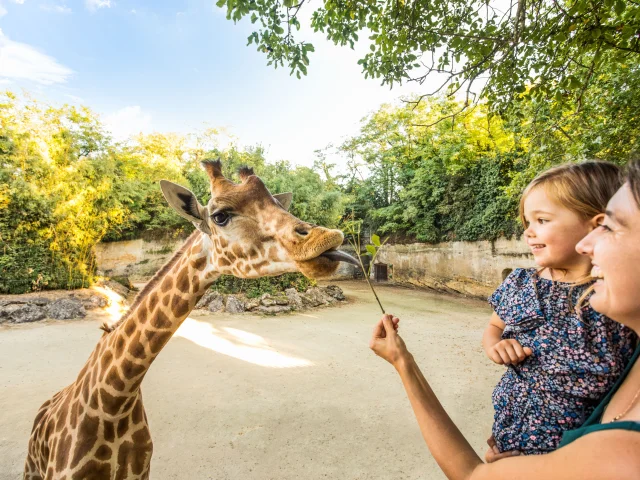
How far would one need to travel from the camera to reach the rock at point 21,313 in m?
7.30

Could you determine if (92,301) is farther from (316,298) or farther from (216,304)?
(316,298)

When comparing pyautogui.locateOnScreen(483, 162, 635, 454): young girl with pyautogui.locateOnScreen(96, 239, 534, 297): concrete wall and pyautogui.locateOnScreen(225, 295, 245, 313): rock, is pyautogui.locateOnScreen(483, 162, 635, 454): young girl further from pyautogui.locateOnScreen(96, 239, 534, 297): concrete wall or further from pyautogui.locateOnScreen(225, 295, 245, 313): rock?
pyautogui.locateOnScreen(96, 239, 534, 297): concrete wall

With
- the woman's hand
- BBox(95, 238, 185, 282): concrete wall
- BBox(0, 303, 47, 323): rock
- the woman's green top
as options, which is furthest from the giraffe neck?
BBox(95, 238, 185, 282): concrete wall

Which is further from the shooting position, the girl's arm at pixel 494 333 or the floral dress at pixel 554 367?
the girl's arm at pixel 494 333

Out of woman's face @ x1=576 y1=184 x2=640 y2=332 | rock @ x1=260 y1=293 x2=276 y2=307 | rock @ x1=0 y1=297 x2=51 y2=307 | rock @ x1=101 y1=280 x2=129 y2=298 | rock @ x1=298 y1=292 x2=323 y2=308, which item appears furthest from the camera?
rock @ x1=101 y1=280 x2=129 y2=298

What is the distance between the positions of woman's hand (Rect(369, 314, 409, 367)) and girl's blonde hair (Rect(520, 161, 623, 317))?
616 millimetres

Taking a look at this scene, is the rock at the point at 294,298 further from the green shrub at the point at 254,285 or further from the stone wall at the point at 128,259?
the stone wall at the point at 128,259

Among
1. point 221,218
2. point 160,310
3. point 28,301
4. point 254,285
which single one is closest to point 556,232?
point 221,218

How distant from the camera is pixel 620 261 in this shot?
67cm

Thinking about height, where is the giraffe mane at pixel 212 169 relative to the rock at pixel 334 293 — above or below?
above

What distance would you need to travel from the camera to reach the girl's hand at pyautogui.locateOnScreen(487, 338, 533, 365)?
113cm

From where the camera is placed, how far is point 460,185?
12.8m

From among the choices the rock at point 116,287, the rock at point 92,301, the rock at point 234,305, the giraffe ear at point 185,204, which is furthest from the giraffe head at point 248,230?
the rock at point 116,287

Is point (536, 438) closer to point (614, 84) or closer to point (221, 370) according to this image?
point (221, 370)
